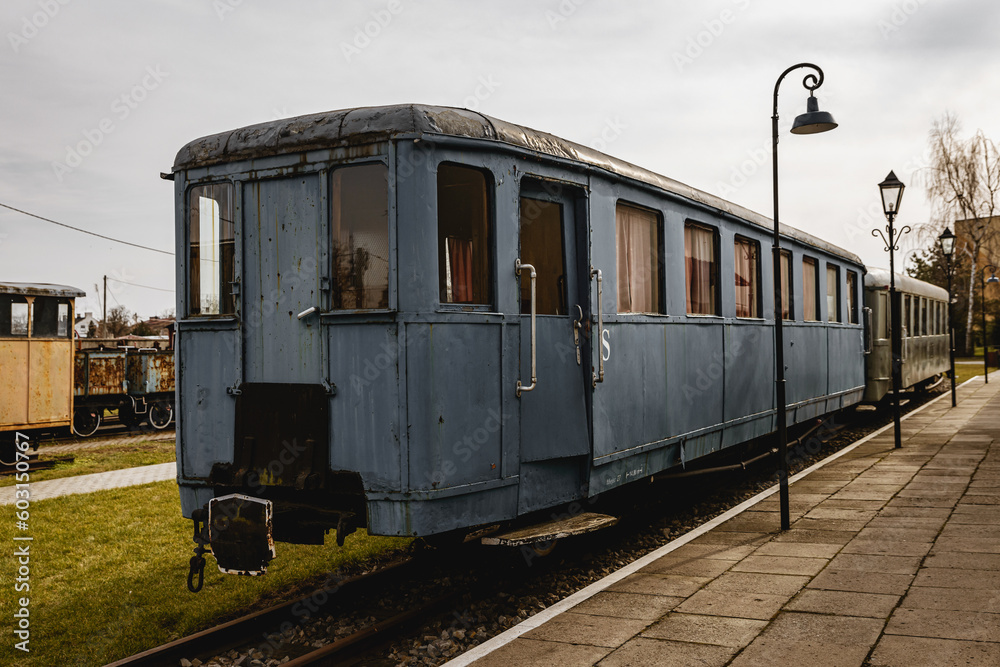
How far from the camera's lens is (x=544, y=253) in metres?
5.90

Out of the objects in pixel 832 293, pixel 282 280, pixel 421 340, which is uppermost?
pixel 832 293

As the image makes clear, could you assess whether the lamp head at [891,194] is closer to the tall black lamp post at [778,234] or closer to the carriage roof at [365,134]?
the tall black lamp post at [778,234]

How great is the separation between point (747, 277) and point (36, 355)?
1246 centimetres

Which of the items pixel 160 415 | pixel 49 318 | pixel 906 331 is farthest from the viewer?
pixel 160 415

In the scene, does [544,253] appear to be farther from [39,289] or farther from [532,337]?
[39,289]

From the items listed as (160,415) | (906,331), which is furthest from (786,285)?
(160,415)

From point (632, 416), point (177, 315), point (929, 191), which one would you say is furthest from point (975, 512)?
point (929, 191)

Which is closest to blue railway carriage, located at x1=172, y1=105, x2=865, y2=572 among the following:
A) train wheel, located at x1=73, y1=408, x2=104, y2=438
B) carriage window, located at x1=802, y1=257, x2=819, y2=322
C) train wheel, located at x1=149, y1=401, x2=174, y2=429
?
carriage window, located at x1=802, y1=257, x2=819, y2=322

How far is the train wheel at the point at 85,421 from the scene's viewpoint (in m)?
19.0

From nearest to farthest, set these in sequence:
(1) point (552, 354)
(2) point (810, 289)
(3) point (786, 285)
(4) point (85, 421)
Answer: (1) point (552, 354), (3) point (786, 285), (2) point (810, 289), (4) point (85, 421)

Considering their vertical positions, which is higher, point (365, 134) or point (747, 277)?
point (365, 134)

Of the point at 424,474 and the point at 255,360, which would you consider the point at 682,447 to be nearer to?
the point at 424,474

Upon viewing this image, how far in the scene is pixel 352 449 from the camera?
5137 mm

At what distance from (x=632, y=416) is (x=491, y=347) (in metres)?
1.75
